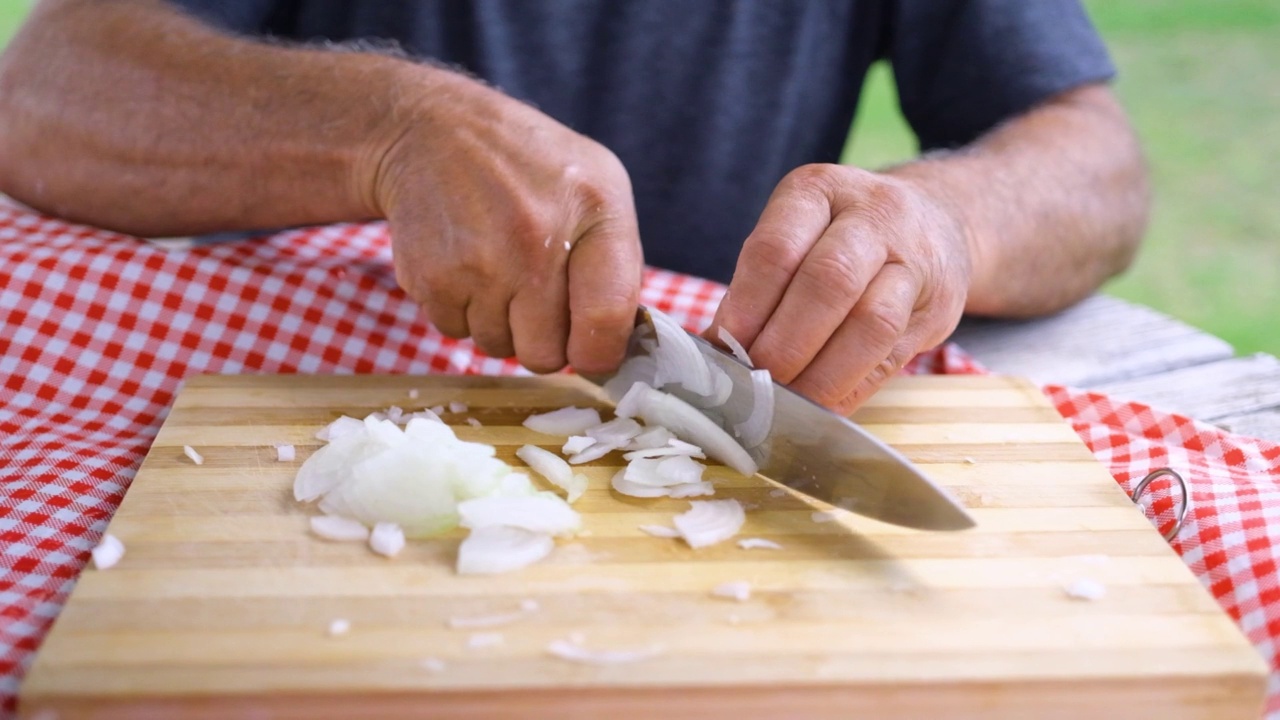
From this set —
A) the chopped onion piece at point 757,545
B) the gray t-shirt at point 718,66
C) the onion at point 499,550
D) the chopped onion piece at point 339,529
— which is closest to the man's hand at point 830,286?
the chopped onion piece at point 757,545

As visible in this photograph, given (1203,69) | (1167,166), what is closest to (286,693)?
(1167,166)

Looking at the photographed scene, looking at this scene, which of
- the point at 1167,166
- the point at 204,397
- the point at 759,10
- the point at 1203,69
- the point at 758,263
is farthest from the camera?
the point at 1203,69

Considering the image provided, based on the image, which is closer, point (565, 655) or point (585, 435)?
point (565, 655)

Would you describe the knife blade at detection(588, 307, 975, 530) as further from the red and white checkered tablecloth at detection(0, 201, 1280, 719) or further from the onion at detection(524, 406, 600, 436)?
the red and white checkered tablecloth at detection(0, 201, 1280, 719)

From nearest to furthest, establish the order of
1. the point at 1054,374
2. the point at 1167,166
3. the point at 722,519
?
the point at 722,519
the point at 1054,374
the point at 1167,166

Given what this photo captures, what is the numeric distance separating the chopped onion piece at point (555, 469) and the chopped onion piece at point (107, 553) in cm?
38

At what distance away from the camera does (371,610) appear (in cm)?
88

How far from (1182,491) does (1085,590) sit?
0.90 feet

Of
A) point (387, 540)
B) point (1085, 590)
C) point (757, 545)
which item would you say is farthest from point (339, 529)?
point (1085, 590)

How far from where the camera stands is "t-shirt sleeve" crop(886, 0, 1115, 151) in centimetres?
183

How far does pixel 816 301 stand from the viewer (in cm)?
111

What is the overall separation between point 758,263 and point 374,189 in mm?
490

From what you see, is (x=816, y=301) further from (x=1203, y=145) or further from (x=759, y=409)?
(x=1203, y=145)

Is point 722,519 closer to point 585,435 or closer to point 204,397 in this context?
point 585,435
